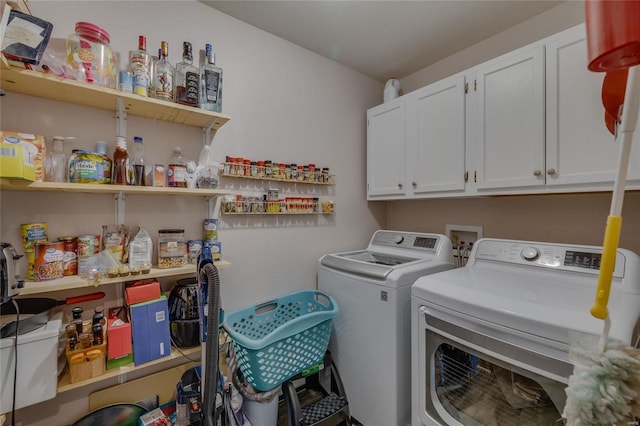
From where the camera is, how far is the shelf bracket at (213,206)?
1.63m

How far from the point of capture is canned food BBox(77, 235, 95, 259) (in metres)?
1.19

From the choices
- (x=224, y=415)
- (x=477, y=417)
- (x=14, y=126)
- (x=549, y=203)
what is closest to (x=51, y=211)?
(x=14, y=126)

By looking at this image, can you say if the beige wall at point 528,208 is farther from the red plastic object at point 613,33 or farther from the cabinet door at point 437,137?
the red plastic object at point 613,33

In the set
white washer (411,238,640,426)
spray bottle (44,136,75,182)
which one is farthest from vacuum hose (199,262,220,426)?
white washer (411,238,640,426)

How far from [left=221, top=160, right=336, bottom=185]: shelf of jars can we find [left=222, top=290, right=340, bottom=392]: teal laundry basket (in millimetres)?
789

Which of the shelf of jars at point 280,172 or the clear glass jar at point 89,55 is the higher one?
the clear glass jar at point 89,55

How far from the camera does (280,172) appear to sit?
74.4 inches

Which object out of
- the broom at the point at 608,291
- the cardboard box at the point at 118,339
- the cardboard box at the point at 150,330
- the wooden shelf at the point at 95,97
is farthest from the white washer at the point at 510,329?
the wooden shelf at the point at 95,97

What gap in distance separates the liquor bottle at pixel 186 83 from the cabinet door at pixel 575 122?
5.76 feet

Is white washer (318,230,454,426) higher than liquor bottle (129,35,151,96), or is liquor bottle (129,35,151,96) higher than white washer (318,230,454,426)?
liquor bottle (129,35,151,96)

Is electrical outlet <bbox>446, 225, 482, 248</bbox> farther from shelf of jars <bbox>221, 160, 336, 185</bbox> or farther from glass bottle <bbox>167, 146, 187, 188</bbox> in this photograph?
glass bottle <bbox>167, 146, 187, 188</bbox>

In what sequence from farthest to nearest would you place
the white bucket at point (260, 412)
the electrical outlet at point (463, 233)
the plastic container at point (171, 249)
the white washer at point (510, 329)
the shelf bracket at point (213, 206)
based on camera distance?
1. the electrical outlet at point (463, 233)
2. the shelf bracket at point (213, 206)
3. the white bucket at point (260, 412)
4. the plastic container at point (171, 249)
5. the white washer at point (510, 329)

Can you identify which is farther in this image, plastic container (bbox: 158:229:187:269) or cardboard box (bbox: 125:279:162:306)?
plastic container (bbox: 158:229:187:269)

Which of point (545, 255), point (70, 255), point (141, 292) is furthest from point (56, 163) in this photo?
point (545, 255)
